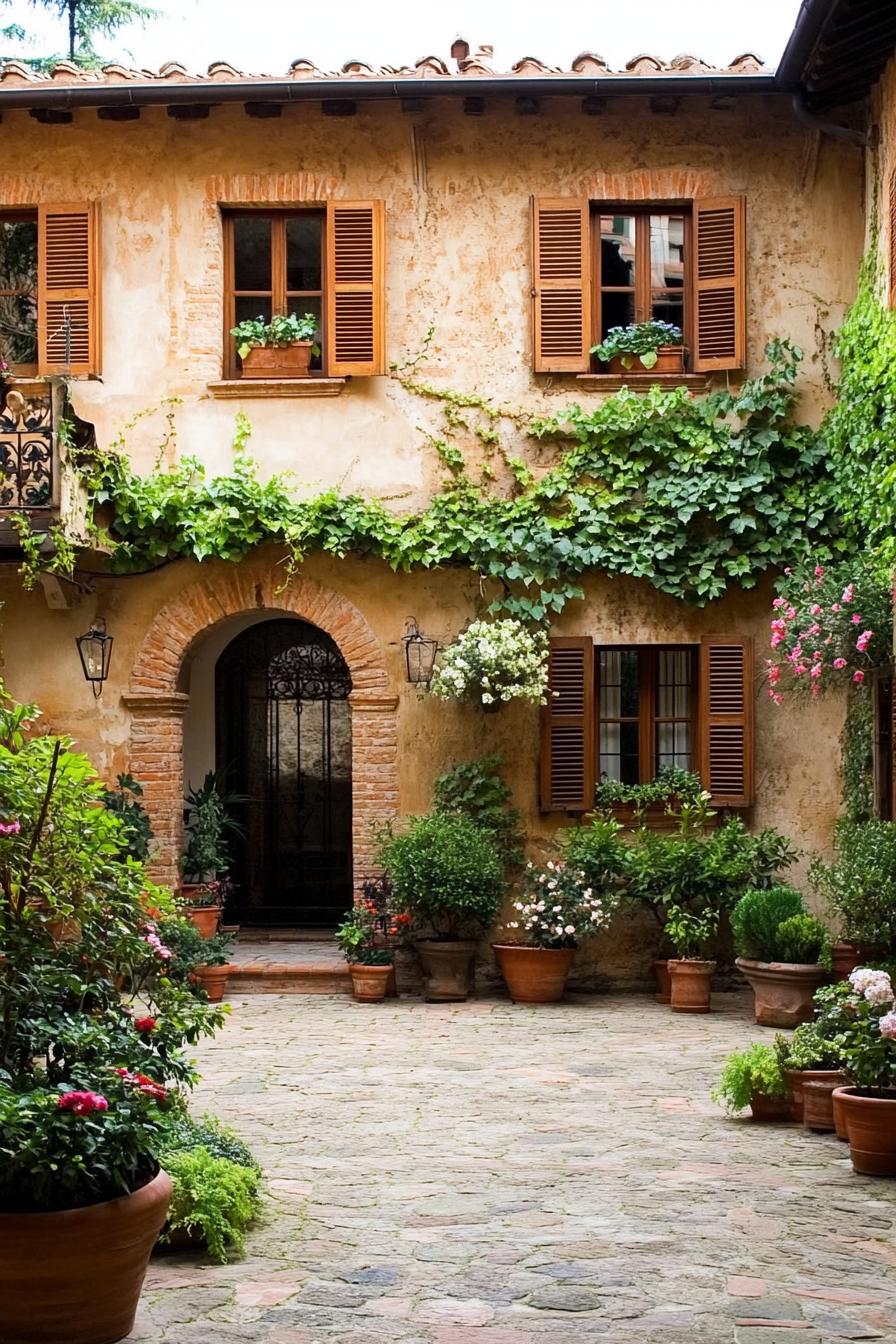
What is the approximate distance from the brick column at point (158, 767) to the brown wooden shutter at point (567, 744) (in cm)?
290

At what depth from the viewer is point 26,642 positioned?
13.0 meters

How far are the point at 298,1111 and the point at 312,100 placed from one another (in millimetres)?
7952

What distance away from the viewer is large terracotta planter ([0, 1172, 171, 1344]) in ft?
15.0

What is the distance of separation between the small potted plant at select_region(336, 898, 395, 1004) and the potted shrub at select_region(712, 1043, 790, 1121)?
14.8 feet

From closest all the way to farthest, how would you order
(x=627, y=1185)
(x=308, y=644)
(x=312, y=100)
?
1. (x=627, y=1185)
2. (x=312, y=100)
3. (x=308, y=644)

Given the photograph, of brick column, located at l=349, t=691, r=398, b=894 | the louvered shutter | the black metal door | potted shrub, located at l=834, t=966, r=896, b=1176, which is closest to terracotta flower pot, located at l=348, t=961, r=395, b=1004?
brick column, located at l=349, t=691, r=398, b=894

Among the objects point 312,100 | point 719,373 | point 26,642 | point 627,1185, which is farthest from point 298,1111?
point 312,100

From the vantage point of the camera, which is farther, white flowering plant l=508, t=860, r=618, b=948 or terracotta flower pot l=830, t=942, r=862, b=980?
white flowering plant l=508, t=860, r=618, b=948

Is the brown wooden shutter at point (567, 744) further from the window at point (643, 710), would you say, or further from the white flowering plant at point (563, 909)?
the white flowering plant at point (563, 909)

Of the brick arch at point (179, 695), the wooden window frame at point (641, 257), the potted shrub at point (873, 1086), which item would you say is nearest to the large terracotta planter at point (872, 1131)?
the potted shrub at point (873, 1086)

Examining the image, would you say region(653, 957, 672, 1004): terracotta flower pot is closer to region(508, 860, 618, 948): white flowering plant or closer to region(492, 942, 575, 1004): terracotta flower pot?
region(508, 860, 618, 948): white flowering plant

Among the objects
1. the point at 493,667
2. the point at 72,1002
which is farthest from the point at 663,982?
the point at 72,1002

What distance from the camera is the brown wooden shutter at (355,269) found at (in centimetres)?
1284

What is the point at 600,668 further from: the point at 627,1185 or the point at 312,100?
the point at 627,1185
